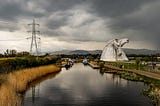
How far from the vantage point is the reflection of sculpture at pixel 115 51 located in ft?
449

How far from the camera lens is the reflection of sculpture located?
136750 mm

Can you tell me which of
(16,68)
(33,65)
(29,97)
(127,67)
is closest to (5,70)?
(29,97)

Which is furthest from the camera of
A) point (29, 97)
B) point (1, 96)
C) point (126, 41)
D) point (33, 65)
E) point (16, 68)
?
point (126, 41)

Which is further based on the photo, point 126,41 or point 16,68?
point 126,41

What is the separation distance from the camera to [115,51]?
13888 centimetres

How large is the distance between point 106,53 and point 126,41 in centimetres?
1102

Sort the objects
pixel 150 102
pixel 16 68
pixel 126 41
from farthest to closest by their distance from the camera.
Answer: pixel 126 41
pixel 16 68
pixel 150 102

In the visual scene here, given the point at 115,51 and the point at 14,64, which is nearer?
the point at 14,64

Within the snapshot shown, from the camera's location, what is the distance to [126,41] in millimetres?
137250

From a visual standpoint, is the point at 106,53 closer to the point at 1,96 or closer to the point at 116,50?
the point at 116,50

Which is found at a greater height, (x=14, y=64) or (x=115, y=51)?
(x=115, y=51)

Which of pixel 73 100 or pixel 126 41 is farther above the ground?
pixel 126 41

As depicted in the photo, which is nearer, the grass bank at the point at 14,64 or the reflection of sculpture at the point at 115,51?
the grass bank at the point at 14,64

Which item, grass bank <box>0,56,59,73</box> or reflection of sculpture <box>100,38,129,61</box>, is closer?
grass bank <box>0,56,59,73</box>
